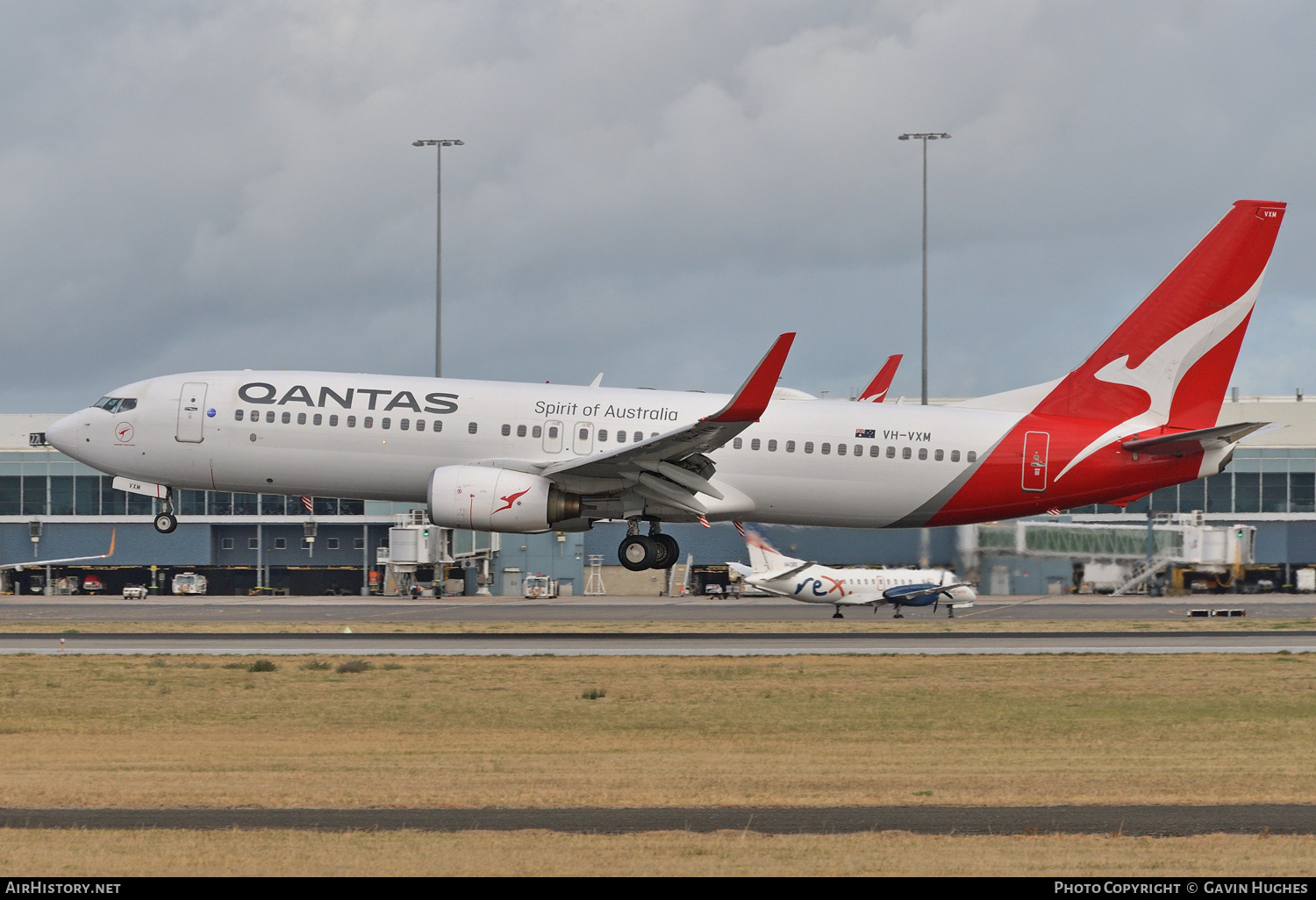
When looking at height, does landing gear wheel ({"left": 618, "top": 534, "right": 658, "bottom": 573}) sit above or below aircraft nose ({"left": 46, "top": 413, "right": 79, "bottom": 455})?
below

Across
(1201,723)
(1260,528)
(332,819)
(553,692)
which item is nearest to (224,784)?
(332,819)

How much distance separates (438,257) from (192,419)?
1419 inches

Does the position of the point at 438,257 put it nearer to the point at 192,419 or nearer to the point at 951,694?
the point at 192,419

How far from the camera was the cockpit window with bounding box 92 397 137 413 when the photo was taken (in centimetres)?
4138

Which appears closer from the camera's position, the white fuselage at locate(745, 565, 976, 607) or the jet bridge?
the white fuselage at locate(745, 565, 976, 607)

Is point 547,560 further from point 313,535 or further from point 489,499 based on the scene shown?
point 489,499

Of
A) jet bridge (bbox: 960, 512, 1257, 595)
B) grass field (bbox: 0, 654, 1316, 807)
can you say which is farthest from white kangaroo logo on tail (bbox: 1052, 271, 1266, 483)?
jet bridge (bbox: 960, 512, 1257, 595)

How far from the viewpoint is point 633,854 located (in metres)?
16.4

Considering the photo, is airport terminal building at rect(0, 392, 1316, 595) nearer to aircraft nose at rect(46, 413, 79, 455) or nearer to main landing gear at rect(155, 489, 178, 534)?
main landing gear at rect(155, 489, 178, 534)

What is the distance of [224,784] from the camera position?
2139 centimetres

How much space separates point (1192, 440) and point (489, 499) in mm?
18175

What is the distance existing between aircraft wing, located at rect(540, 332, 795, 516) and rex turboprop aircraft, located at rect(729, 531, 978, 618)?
87.5ft

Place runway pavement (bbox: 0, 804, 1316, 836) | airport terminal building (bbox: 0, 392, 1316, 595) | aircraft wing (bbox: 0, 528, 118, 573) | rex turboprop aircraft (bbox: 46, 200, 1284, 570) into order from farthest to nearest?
airport terminal building (bbox: 0, 392, 1316, 595) < aircraft wing (bbox: 0, 528, 118, 573) < rex turboprop aircraft (bbox: 46, 200, 1284, 570) < runway pavement (bbox: 0, 804, 1316, 836)

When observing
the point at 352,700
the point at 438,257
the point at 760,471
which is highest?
the point at 438,257
